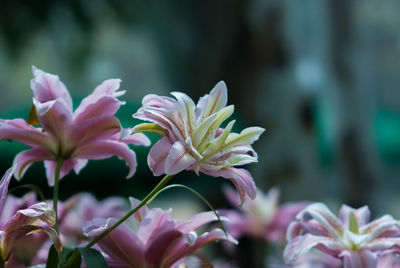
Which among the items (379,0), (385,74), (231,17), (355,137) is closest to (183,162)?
(231,17)

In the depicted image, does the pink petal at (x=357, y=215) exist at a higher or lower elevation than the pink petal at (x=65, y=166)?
lower

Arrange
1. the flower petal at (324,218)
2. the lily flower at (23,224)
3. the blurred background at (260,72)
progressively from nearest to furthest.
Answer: the lily flower at (23,224) → the flower petal at (324,218) → the blurred background at (260,72)

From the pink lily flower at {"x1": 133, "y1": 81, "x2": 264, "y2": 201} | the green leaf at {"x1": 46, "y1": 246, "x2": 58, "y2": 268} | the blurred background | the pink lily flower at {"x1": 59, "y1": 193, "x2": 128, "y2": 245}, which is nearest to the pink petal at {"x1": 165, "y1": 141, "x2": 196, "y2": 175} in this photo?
the pink lily flower at {"x1": 133, "y1": 81, "x2": 264, "y2": 201}

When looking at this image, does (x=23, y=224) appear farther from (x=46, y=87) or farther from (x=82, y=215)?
(x=82, y=215)

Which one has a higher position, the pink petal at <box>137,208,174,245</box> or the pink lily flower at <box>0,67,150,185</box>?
the pink lily flower at <box>0,67,150,185</box>

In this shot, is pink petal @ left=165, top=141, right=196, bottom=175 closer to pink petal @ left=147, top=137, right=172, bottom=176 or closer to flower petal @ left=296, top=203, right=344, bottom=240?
pink petal @ left=147, top=137, right=172, bottom=176

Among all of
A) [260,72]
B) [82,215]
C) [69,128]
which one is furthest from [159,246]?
[260,72]

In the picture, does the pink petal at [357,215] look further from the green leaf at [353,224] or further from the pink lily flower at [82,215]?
the pink lily flower at [82,215]

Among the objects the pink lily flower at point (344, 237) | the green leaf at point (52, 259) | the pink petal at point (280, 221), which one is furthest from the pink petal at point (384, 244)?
the pink petal at point (280, 221)

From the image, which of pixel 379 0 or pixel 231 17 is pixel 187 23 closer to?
pixel 231 17
